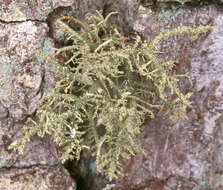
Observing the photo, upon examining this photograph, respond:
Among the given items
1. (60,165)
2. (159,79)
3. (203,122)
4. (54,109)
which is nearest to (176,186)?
(203,122)

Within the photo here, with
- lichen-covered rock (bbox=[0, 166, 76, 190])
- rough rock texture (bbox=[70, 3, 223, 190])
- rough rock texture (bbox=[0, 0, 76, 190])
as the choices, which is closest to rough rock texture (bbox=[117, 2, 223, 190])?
rough rock texture (bbox=[70, 3, 223, 190])

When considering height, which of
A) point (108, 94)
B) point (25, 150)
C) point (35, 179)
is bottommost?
point (35, 179)

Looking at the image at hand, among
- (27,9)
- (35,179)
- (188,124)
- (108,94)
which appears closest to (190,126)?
(188,124)

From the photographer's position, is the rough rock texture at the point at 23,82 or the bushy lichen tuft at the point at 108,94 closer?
the bushy lichen tuft at the point at 108,94

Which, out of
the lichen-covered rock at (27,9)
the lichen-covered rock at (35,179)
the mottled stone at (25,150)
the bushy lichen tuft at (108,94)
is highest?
the lichen-covered rock at (27,9)

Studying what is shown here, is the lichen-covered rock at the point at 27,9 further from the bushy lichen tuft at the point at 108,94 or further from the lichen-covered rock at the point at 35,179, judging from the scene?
the lichen-covered rock at the point at 35,179

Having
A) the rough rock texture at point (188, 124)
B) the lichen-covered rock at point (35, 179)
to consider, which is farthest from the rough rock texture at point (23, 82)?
the rough rock texture at point (188, 124)

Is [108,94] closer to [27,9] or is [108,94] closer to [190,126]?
[190,126]
